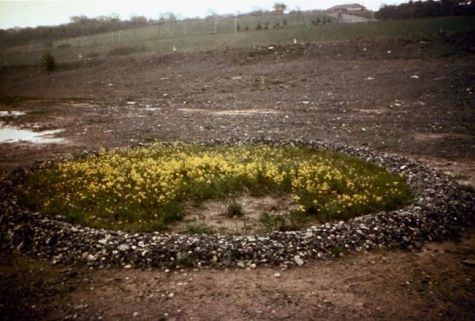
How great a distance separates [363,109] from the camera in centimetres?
2312

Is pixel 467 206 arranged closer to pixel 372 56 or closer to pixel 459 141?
pixel 459 141

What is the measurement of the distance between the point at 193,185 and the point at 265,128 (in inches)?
322

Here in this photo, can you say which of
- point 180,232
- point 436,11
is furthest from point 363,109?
point 436,11

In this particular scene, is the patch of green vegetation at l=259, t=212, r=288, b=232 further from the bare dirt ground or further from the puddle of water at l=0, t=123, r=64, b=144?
the puddle of water at l=0, t=123, r=64, b=144

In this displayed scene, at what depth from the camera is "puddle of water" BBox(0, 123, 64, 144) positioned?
62.4ft

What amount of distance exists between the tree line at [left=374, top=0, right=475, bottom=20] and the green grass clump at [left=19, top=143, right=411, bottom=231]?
4516 cm

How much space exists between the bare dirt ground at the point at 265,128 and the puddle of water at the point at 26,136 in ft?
2.13

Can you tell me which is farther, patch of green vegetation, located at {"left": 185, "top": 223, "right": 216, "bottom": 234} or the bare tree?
the bare tree

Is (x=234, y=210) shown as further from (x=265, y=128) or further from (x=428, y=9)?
(x=428, y=9)

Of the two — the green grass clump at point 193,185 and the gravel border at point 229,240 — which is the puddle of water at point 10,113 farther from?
the gravel border at point 229,240

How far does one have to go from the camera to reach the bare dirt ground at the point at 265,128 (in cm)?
740

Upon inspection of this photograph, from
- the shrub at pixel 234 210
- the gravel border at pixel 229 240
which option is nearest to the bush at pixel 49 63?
the gravel border at pixel 229 240

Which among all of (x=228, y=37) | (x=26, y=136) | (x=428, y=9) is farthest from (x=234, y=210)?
(x=428, y=9)

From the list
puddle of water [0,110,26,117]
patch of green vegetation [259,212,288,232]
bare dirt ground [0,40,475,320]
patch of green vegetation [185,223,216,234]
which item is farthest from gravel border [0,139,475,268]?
puddle of water [0,110,26,117]
